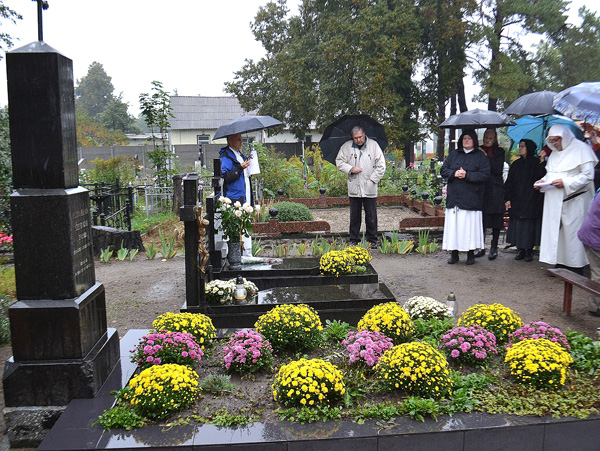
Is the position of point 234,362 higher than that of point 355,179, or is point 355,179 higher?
point 355,179

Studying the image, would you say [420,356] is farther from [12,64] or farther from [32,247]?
[12,64]

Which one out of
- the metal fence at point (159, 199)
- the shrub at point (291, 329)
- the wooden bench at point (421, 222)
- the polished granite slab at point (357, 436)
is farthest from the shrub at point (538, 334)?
the metal fence at point (159, 199)

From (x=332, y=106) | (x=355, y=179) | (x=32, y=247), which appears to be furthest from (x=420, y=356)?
(x=332, y=106)

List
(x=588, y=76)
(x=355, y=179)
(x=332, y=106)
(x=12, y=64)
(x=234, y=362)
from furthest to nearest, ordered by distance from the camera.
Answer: (x=332, y=106)
(x=588, y=76)
(x=355, y=179)
(x=234, y=362)
(x=12, y=64)

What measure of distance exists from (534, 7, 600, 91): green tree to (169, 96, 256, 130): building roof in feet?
83.7

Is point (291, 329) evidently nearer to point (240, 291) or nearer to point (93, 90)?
point (240, 291)

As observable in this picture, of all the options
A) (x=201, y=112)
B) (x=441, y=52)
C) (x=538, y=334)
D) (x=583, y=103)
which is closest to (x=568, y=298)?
(x=538, y=334)

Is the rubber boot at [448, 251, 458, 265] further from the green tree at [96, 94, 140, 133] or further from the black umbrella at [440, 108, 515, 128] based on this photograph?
the green tree at [96, 94, 140, 133]

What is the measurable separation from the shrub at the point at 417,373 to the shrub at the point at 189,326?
5.00 ft

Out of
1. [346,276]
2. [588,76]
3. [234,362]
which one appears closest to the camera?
[234,362]

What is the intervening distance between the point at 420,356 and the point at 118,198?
34.9ft

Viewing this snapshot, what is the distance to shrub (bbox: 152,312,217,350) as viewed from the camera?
4293 millimetres

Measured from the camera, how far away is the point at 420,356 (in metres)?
3.55

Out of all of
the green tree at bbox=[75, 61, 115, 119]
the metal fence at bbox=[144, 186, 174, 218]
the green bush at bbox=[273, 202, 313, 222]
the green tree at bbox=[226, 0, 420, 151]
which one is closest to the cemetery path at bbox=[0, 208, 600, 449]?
the green bush at bbox=[273, 202, 313, 222]
